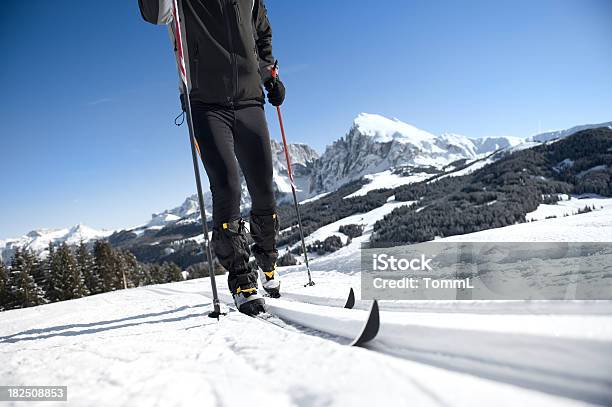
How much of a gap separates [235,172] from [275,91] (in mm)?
1601

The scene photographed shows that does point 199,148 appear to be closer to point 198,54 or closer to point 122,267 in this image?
point 198,54

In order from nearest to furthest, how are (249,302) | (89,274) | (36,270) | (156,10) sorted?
(249,302) < (156,10) < (36,270) < (89,274)

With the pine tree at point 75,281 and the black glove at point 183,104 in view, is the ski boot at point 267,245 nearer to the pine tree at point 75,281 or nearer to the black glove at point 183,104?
the black glove at point 183,104

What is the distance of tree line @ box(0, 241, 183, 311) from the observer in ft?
83.3

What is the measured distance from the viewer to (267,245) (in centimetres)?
347

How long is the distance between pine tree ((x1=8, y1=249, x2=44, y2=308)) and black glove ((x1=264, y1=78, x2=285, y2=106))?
96.7 ft

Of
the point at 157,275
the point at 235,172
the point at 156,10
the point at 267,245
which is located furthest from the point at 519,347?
the point at 157,275

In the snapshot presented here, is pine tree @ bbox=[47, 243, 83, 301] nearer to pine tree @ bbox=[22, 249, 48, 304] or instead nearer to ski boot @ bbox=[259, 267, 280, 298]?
pine tree @ bbox=[22, 249, 48, 304]

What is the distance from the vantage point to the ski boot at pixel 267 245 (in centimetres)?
342

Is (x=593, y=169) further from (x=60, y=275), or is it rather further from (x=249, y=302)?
(x=249, y=302)

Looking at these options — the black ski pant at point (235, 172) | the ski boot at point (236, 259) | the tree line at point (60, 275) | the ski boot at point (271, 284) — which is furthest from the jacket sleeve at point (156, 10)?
the tree line at point (60, 275)

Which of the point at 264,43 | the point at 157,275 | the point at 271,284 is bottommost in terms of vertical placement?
the point at 157,275

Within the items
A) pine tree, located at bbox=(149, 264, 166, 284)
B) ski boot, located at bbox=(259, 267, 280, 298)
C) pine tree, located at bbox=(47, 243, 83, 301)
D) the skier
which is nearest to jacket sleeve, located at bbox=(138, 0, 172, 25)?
the skier

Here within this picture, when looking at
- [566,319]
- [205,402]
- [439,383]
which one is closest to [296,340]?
[205,402]
